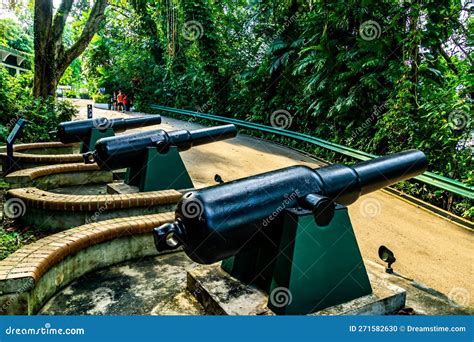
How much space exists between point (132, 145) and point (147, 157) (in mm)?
253

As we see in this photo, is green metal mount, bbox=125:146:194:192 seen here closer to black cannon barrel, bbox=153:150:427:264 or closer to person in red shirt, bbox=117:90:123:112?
black cannon barrel, bbox=153:150:427:264

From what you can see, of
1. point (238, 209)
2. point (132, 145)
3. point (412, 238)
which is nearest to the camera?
point (238, 209)

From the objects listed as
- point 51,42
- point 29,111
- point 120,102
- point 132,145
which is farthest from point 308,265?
point 120,102

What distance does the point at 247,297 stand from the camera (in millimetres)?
2600

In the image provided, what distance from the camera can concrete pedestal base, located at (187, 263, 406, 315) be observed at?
2.48 metres

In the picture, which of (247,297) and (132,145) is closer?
(247,297)

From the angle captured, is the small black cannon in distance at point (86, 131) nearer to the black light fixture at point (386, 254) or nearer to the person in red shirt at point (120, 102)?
the black light fixture at point (386, 254)

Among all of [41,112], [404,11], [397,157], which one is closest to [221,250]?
[397,157]

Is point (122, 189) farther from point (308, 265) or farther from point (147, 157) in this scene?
point (308, 265)

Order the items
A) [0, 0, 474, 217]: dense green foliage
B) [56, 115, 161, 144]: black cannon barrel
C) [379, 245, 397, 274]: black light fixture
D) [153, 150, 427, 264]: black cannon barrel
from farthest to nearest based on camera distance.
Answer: [56, 115, 161, 144]: black cannon barrel
[0, 0, 474, 217]: dense green foliage
[379, 245, 397, 274]: black light fixture
[153, 150, 427, 264]: black cannon barrel

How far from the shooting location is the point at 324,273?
8.10ft

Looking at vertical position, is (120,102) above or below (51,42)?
below

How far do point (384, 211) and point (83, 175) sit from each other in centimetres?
498

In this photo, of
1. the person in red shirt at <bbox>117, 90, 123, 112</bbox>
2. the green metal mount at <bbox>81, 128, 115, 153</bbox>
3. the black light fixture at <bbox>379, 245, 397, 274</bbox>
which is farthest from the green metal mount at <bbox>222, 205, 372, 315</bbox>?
the person in red shirt at <bbox>117, 90, 123, 112</bbox>
